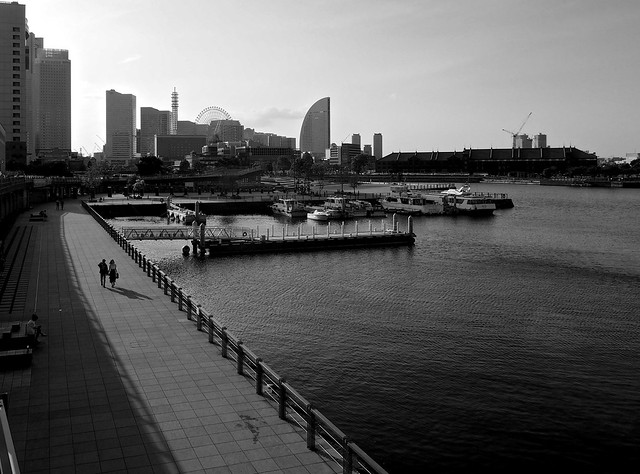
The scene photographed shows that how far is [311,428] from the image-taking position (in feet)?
45.6

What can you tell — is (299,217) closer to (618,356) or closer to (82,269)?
(82,269)

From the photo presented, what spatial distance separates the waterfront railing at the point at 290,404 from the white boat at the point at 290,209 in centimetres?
7546

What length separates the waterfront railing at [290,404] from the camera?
12578mm

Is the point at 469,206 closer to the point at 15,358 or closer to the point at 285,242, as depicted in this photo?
the point at 285,242

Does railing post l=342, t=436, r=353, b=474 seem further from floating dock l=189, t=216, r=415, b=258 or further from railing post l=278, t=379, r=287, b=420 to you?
floating dock l=189, t=216, r=415, b=258

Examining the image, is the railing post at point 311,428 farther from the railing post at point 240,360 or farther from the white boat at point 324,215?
the white boat at point 324,215

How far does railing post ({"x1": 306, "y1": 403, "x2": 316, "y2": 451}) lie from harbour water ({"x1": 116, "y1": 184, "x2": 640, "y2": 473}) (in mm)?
5379

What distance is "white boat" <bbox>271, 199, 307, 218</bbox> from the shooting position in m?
102

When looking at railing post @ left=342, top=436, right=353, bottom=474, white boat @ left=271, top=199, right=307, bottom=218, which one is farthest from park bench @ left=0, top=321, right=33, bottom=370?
white boat @ left=271, top=199, right=307, bottom=218

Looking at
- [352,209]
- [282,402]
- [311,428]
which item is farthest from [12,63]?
[311,428]

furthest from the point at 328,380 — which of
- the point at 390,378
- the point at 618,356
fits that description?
the point at 618,356

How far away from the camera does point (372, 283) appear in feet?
150

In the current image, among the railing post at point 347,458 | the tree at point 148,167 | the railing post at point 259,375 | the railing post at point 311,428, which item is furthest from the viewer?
the tree at point 148,167

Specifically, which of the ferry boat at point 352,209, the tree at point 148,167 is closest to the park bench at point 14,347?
the ferry boat at point 352,209
